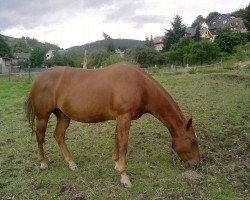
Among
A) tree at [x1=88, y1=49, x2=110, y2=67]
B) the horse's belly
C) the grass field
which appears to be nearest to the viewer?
the grass field

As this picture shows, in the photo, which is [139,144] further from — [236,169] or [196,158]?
[236,169]

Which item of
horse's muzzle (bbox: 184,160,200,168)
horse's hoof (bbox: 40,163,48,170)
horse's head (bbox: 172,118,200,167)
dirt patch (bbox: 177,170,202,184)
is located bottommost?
dirt patch (bbox: 177,170,202,184)

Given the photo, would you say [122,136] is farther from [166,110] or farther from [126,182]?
[166,110]

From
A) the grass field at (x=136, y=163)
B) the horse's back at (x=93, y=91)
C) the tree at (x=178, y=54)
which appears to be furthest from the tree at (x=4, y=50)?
the horse's back at (x=93, y=91)

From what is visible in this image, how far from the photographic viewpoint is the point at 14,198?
16.2ft

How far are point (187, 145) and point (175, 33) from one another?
6022 centimetres

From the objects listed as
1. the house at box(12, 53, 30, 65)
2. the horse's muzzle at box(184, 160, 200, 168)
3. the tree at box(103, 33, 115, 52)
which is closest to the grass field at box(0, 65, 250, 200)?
the horse's muzzle at box(184, 160, 200, 168)

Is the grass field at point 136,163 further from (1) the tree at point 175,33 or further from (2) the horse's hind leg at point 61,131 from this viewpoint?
(1) the tree at point 175,33

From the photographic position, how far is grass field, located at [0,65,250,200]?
495 centimetres

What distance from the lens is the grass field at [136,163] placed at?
4945 millimetres

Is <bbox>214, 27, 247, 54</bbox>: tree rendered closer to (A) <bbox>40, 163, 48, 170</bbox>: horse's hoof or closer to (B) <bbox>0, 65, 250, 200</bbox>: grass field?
(B) <bbox>0, 65, 250, 200</bbox>: grass field

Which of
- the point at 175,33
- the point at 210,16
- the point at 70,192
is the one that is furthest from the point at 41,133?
the point at 210,16

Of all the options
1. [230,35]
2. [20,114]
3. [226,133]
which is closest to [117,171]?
[226,133]

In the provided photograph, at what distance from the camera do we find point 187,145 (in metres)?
5.59
